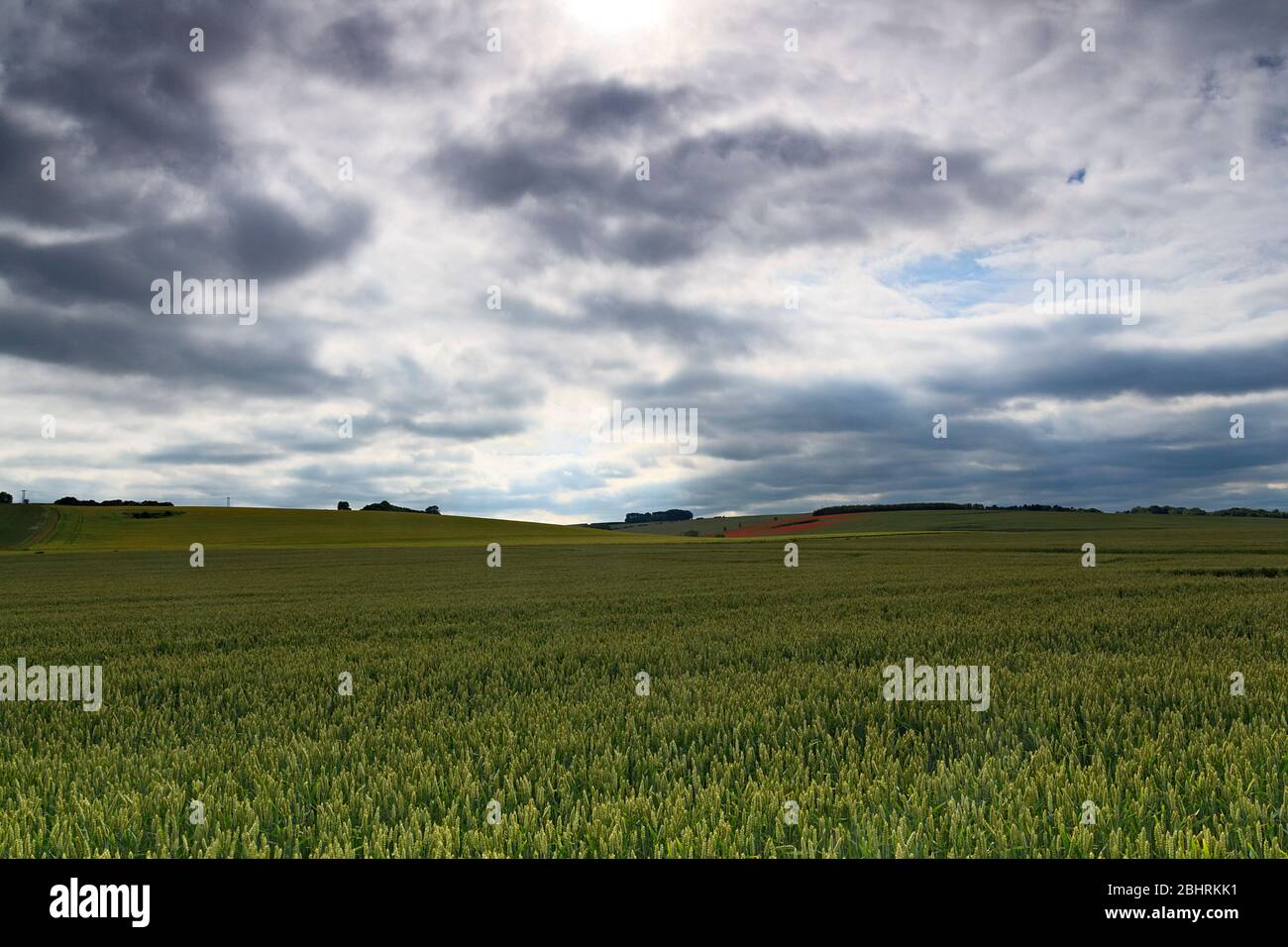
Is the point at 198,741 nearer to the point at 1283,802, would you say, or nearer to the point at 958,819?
the point at 958,819

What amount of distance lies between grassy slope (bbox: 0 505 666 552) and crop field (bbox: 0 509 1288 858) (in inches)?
3021

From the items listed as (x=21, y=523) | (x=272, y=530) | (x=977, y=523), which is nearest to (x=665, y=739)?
(x=272, y=530)

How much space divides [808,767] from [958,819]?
129 cm

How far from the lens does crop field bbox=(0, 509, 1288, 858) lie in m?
4.07

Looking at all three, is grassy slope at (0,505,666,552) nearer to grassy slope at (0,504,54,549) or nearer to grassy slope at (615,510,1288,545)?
grassy slope at (0,504,54,549)

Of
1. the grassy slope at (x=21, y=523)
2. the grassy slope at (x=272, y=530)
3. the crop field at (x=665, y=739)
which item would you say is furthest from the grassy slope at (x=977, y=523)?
the grassy slope at (x=21, y=523)

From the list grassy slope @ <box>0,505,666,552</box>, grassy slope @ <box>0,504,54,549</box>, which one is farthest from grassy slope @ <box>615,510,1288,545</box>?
grassy slope @ <box>0,504,54,549</box>

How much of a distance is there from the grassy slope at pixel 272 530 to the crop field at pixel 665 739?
252 feet

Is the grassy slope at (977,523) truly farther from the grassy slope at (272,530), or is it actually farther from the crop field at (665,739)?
the crop field at (665,739)

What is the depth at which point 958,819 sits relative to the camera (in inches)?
161

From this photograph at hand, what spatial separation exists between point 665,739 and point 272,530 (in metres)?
109

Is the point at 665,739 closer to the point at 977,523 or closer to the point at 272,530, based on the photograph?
A: the point at 272,530
